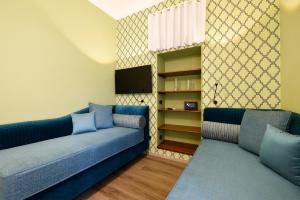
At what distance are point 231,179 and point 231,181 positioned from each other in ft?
0.09

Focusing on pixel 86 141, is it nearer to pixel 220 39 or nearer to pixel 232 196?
pixel 232 196

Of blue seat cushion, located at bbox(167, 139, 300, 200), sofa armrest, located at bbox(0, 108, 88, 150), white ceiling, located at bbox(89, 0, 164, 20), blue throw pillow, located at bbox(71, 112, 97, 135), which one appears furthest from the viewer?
white ceiling, located at bbox(89, 0, 164, 20)

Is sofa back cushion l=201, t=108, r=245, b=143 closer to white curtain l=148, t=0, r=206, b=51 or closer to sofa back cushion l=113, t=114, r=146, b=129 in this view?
sofa back cushion l=113, t=114, r=146, b=129

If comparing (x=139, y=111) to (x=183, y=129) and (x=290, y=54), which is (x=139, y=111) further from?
(x=290, y=54)

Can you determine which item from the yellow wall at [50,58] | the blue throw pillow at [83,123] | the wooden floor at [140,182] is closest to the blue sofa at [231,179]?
the wooden floor at [140,182]

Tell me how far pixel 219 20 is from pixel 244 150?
1.86 m

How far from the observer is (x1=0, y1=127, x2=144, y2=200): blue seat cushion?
1.03 m

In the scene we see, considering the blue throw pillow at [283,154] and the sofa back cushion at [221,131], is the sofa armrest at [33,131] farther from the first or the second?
the blue throw pillow at [283,154]

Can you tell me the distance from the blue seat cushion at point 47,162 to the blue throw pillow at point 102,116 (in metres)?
0.49

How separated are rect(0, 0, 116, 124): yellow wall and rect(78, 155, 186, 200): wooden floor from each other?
4.07 feet

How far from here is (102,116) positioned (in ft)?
8.08

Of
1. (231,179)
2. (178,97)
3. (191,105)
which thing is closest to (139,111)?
(178,97)

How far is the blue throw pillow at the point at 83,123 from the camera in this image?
2.11 metres

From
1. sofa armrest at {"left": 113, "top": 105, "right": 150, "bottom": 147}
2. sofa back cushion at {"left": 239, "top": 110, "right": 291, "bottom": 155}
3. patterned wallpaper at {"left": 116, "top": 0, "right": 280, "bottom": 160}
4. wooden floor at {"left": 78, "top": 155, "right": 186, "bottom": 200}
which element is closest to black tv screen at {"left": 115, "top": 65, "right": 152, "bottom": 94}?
sofa armrest at {"left": 113, "top": 105, "right": 150, "bottom": 147}
